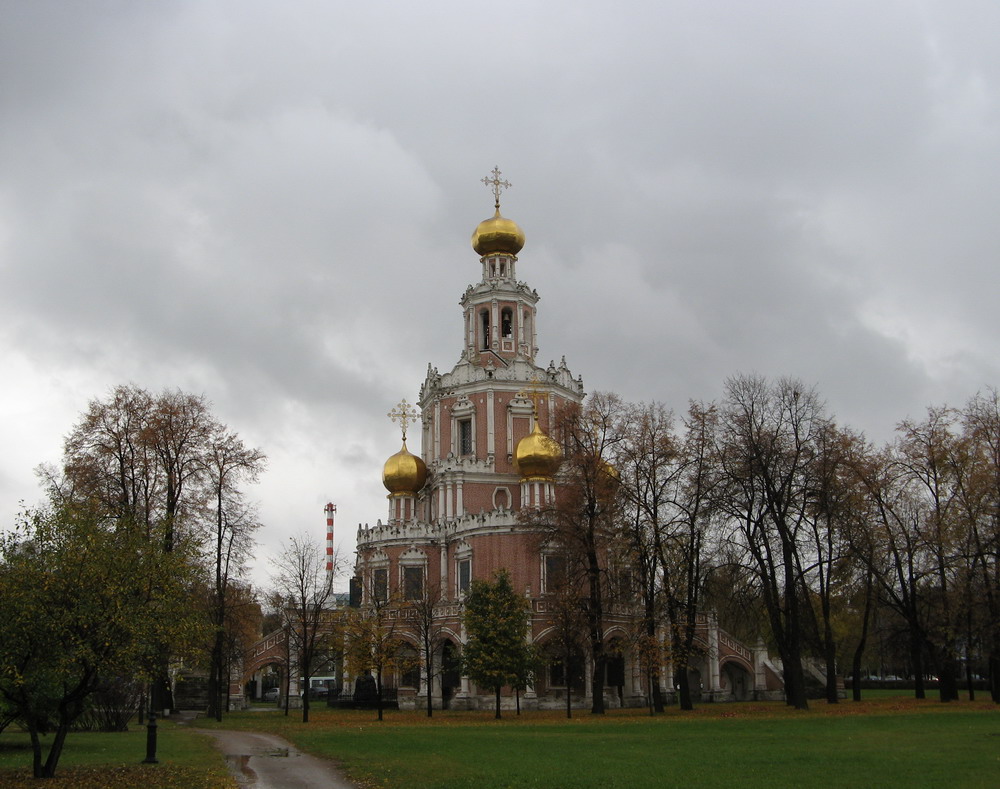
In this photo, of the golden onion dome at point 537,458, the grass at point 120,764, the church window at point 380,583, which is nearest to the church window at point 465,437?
the golden onion dome at point 537,458

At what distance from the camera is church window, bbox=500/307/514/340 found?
5806cm

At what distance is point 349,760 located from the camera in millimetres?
20719

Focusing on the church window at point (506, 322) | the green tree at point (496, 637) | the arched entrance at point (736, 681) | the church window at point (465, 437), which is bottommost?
the arched entrance at point (736, 681)

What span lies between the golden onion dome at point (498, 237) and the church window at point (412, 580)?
1964 centimetres

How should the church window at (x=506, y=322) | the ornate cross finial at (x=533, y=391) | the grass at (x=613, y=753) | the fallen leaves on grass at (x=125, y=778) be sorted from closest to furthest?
the grass at (x=613, y=753)
the fallen leaves on grass at (x=125, y=778)
the ornate cross finial at (x=533, y=391)
the church window at (x=506, y=322)

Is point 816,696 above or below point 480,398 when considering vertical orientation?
below

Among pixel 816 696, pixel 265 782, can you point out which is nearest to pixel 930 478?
pixel 816 696

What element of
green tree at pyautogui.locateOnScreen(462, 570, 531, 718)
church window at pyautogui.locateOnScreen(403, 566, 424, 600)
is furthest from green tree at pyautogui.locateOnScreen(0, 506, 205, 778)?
church window at pyautogui.locateOnScreen(403, 566, 424, 600)

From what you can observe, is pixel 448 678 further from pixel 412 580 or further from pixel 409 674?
pixel 412 580

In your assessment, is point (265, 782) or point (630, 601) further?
point (630, 601)

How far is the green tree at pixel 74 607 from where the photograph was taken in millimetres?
17219

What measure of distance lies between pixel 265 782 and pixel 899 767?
36.4 ft

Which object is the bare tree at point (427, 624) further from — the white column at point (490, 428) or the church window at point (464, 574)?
the white column at point (490, 428)

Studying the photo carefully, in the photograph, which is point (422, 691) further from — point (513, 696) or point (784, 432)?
point (784, 432)
